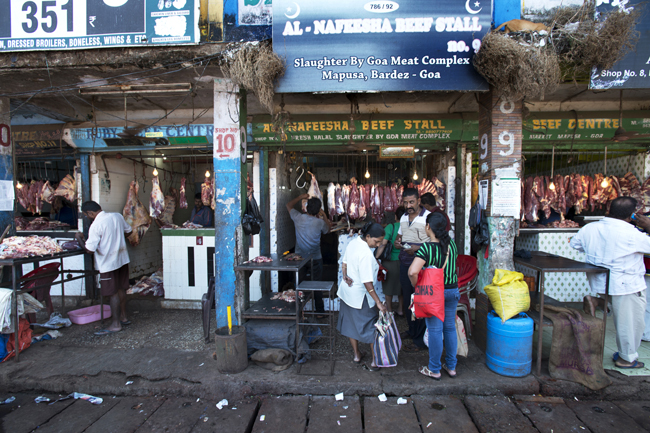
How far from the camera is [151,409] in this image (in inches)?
129

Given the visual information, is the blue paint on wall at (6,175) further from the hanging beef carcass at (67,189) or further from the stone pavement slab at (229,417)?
the stone pavement slab at (229,417)

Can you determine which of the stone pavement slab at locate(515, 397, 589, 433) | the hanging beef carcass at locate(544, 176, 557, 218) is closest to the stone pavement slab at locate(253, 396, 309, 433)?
the stone pavement slab at locate(515, 397, 589, 433)

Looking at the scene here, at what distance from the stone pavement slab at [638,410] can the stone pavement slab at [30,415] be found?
553 cm

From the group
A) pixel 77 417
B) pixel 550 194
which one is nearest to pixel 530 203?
pixel 550 194

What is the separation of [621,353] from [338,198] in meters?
4.63

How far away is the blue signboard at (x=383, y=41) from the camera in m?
3.77

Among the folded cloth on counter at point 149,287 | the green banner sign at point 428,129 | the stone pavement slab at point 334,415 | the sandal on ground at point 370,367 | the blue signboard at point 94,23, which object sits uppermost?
the blue signboard at point 94,23

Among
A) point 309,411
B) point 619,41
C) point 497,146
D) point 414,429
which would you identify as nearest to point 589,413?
point 414,429

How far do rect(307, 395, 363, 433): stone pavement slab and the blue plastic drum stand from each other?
162cm

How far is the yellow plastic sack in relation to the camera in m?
3.46

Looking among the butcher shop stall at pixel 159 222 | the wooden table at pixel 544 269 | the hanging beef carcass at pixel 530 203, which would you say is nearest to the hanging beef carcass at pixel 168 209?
the butcher shop stall at pixel 159 222

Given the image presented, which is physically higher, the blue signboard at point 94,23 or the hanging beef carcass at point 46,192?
the blue signboard at point 94,23

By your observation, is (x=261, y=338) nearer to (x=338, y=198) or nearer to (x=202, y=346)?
(x=202, y=346)

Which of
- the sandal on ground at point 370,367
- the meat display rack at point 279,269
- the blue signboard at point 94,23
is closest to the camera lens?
the sandal on ground at point 370,367
